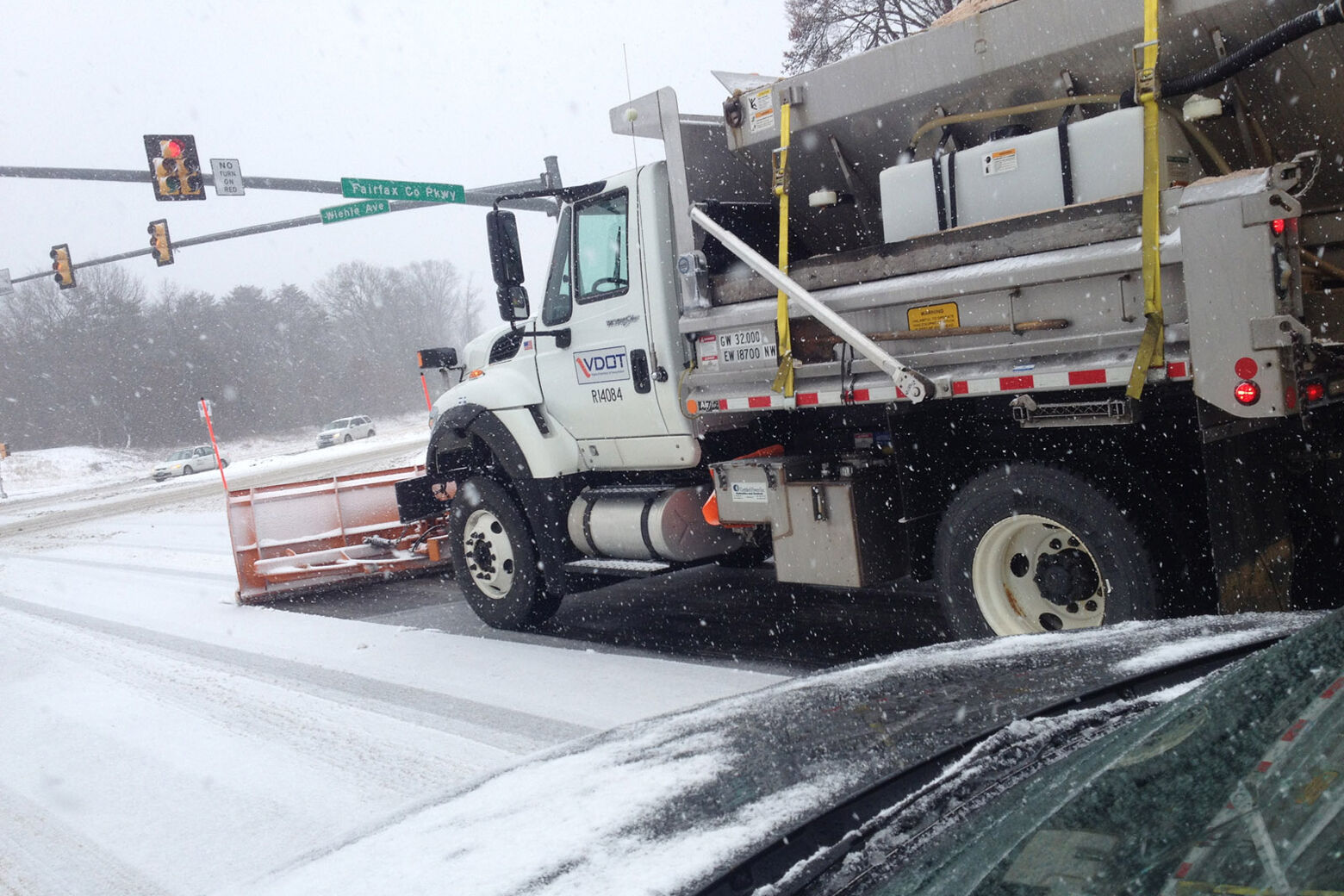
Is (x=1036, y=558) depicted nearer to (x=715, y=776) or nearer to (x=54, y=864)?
(x=715, y=776)

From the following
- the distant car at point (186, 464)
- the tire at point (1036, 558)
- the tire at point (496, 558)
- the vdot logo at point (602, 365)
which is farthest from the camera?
the distant car at point (186, 464)

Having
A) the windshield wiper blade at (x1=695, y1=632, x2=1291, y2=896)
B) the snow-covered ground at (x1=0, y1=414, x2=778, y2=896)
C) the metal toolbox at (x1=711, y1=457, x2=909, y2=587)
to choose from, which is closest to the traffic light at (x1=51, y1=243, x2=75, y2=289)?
the snow-covered ground at (x1=0, y1=414, x2=778, y2=896)

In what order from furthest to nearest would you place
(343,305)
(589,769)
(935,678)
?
1. (343,305)
2. (935,678)
3. (589,769)

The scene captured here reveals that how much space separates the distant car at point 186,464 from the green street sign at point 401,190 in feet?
85.4

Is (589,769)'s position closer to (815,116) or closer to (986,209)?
(986,209)

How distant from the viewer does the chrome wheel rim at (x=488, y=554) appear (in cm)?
695

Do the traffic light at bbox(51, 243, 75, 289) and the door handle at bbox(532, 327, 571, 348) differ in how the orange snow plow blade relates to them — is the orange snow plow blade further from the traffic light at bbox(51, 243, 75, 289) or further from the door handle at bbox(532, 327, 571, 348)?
the traffic light at bbox(51, 243, 75, 289)

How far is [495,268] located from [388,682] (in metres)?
2.47

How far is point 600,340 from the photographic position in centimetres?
629

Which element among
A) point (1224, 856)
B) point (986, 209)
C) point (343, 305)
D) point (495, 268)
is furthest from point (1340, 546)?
point (343, 305)

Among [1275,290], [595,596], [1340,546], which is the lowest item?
[595,596]

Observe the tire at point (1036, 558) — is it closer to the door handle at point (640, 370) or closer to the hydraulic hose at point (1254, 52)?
the hydraulic hose at point (1254, 52)

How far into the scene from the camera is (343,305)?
64.3 metres

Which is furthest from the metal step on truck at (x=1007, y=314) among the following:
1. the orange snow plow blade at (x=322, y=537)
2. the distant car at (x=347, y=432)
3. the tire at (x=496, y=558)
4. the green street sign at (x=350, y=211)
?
the distant car at (x=347, y=432)
